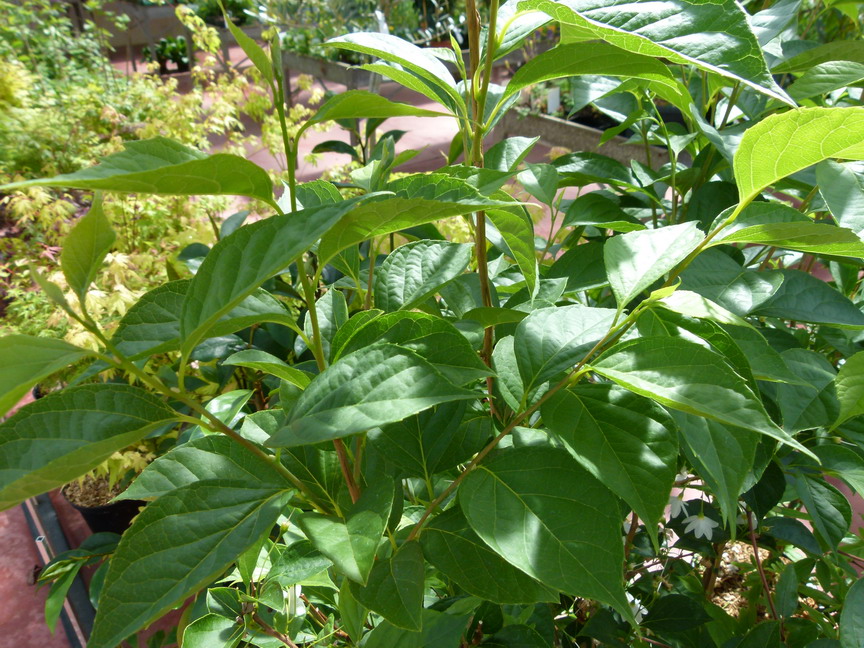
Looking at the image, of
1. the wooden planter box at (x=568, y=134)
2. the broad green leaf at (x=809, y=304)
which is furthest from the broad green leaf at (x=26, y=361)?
the wooden planter box at (x=568, y=134)

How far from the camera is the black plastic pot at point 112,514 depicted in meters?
1.43

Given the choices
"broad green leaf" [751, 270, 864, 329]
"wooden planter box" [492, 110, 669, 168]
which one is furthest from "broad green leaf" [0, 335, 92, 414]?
"wooden planter box" [492, 110, 669, 168]

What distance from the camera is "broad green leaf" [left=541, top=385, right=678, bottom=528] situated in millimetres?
326

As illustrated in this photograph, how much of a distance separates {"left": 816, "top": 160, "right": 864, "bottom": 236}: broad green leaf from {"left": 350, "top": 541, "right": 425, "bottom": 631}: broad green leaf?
371 millimetres

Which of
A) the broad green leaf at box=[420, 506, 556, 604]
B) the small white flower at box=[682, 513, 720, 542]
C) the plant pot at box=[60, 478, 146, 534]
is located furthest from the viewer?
the plant pot at box=[60, 478, 146, 534]

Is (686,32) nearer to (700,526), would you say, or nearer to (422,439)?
(422,439)

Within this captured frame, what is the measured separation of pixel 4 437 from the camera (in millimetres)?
282

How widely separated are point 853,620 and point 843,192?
0.31 m

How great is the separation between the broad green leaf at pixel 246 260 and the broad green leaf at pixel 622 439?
0.17m

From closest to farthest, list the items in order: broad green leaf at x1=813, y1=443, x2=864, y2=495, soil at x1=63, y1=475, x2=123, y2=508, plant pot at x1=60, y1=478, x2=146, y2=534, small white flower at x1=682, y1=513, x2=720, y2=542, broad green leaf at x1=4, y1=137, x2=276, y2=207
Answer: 1. broad green leaf at x1=4, y1=137, x2=276, y2=207
2. broad green leaf at x1=813, y1=443, x2=864, y2=495
3. small white flower at x1=682, y1=513, x2=720, y2=542
4. plant pot at x1=60, y1=478, x2=146, y2=534
5. soil at x1=63, y1=475, x2=123, y2=508

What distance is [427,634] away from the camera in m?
0.41

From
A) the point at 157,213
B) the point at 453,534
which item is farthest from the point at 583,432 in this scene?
the point at 157,213

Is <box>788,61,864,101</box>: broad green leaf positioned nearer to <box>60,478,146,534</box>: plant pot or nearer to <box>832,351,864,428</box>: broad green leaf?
<box>832,351,864,428</box>: broad green leaf

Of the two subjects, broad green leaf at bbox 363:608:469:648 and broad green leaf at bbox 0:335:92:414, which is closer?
broad green leaf at bbox 0:335:92:414
